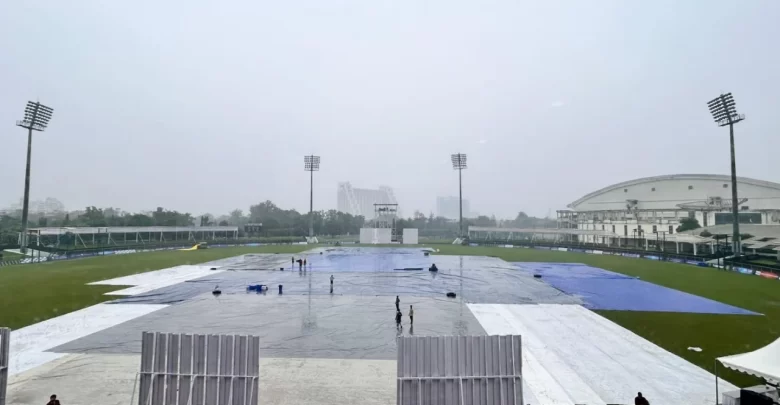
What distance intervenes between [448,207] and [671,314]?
170m

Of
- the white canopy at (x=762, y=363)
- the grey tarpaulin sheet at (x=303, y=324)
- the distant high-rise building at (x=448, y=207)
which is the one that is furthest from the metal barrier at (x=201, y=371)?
the distant high-rise building at (x=448, y=207)

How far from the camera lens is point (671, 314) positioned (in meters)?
20.6

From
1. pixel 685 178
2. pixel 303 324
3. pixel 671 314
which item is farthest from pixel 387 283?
pixel 685 178

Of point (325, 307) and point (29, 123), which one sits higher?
point (29, 123)

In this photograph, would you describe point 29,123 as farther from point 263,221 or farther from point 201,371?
point 263,221

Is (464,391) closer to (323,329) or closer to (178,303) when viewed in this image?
(323,329)

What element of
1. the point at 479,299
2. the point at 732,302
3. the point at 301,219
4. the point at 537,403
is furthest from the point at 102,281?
the point at 301,219

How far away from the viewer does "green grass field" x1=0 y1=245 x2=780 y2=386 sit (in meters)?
15.7

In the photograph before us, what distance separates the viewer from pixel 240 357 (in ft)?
24.9

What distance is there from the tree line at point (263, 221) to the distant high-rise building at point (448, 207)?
847 cm

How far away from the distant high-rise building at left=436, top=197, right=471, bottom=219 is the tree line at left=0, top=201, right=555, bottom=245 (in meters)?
8.47

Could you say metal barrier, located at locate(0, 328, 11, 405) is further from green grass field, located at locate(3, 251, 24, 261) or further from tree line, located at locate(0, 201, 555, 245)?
tree line, located at locate(0, 201, 555, 245)

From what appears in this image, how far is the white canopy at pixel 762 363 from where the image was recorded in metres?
8.56

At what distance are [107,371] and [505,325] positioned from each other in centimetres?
1530
